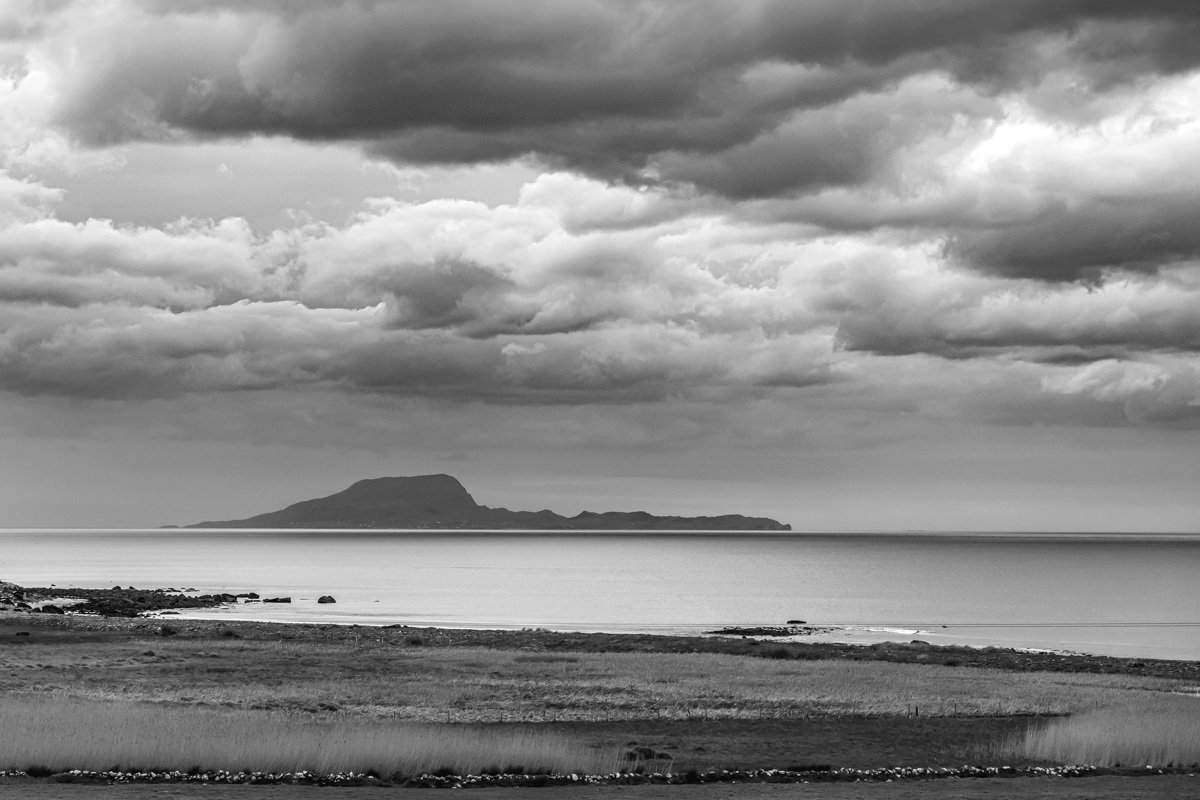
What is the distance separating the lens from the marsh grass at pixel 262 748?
23.8m

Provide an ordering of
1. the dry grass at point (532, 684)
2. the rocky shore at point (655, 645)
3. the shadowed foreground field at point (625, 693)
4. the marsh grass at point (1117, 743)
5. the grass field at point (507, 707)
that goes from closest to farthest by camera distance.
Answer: the grass field at point (507, 707) → the marsh grass at point (1117, 743) → the shadowed foreground field at point (625, 693) → the dry grass at point (532, 684) → the rocky shore at point (655, 645)

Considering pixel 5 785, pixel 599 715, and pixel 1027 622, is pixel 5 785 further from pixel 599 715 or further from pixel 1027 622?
pixel 1027 622

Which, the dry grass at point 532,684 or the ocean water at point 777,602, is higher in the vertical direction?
the dry grass at point 532,684

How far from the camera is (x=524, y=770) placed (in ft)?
79.5

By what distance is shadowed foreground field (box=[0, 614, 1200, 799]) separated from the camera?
93.0 ft

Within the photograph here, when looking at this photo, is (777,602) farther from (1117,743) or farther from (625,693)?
(1117,743)

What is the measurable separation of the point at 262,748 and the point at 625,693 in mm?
19146

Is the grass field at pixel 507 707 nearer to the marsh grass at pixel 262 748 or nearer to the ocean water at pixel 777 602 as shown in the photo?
the marsh grass at pixel 262 748

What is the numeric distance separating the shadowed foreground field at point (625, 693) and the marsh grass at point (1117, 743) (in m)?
0.58

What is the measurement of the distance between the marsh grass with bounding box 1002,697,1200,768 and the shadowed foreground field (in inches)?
22.8

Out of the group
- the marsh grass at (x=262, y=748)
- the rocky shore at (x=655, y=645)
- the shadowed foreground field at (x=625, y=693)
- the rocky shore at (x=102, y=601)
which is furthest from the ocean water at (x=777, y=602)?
the marsh grass at (x=262, y=748)

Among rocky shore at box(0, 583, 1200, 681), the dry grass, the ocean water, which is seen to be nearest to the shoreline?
rocky shore at box(0, 583, 1200, 681)

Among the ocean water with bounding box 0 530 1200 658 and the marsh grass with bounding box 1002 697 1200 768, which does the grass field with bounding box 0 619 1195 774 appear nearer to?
the marsh grass with bounding box 1002 697 1200 768

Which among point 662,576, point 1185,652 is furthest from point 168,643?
point 662,576
